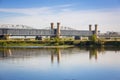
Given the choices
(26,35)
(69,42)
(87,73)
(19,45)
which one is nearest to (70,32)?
(26,35)

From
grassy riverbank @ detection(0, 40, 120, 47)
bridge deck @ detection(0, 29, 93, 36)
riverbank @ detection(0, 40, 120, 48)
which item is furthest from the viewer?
bridge deck @ detection(0, 29, 93, 36)

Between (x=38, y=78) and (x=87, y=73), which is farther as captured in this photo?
(x=87, y=73)

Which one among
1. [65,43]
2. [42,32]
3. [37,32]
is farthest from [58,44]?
[42,32]

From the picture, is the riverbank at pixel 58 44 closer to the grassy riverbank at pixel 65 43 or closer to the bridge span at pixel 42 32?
the grassy riverbank at pixel 65 43

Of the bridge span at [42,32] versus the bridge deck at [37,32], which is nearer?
the bridge span at [42,32]

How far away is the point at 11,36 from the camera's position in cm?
2716

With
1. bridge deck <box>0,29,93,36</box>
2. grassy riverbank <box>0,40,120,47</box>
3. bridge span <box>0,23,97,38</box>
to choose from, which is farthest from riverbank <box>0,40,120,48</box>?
bridge deck <box>0,29,93,36</box>

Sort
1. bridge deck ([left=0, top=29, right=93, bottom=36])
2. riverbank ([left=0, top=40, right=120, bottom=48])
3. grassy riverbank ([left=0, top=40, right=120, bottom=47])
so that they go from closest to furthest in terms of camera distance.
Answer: riverbank ([left=0, top=40, right=120, bottom=48]) < grassy riverbank ([left=0, top=40, right=120, bottom=47]) < bridge deck ([left=0, top=29, right=93, bottom=36])

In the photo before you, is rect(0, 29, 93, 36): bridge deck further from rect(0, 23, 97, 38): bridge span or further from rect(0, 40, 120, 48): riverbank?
rect(0, 40, 120, 48): riverbank

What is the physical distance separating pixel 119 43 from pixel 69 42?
11.7 ft

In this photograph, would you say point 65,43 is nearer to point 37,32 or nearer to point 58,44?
point 58,44

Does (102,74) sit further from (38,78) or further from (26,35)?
(26,35)

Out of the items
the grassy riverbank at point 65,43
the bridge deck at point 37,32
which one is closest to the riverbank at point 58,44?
the grassy riverbank at point 65,43

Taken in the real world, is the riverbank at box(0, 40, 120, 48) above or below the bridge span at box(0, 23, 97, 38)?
below
